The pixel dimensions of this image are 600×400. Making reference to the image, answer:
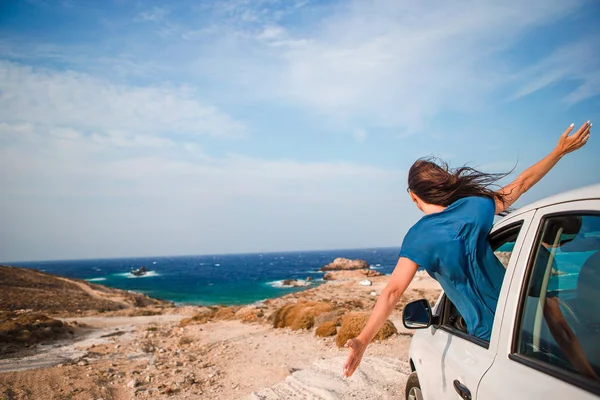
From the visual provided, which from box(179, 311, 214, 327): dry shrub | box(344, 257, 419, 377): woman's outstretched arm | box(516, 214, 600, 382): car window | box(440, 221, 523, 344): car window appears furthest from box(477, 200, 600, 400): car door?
box(179, 311, 214, 327): dry shrub

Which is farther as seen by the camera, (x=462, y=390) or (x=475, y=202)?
(x=475, y=202)

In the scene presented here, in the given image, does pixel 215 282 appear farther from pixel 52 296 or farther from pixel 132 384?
pixel 132 384

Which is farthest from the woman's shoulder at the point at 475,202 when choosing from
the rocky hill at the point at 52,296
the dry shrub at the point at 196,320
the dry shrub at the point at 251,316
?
the rocky hill at the point at 52,296

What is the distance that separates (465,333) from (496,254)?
20.4 inches

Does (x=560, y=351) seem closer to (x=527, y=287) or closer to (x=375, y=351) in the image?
(x=527, y=287)

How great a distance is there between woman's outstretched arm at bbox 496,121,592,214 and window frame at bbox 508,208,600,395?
1.07 metres

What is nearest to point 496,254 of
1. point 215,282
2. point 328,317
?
point 328,317

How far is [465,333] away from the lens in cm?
247

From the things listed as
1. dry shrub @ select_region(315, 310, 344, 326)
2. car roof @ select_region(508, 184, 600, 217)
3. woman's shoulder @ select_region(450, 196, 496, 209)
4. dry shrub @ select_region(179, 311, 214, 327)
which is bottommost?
dry shrub @ select_region(179, 311, 214, 327)

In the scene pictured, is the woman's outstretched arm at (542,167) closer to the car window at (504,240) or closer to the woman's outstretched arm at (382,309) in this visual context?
the car window at (504,240)

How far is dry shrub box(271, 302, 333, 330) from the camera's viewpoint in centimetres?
1352

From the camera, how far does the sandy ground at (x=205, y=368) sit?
274 inches

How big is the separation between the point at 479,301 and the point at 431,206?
0.73 meters

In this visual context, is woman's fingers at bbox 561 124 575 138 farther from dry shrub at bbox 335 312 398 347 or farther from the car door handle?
dry shrub at bbox 335 312 398 347
